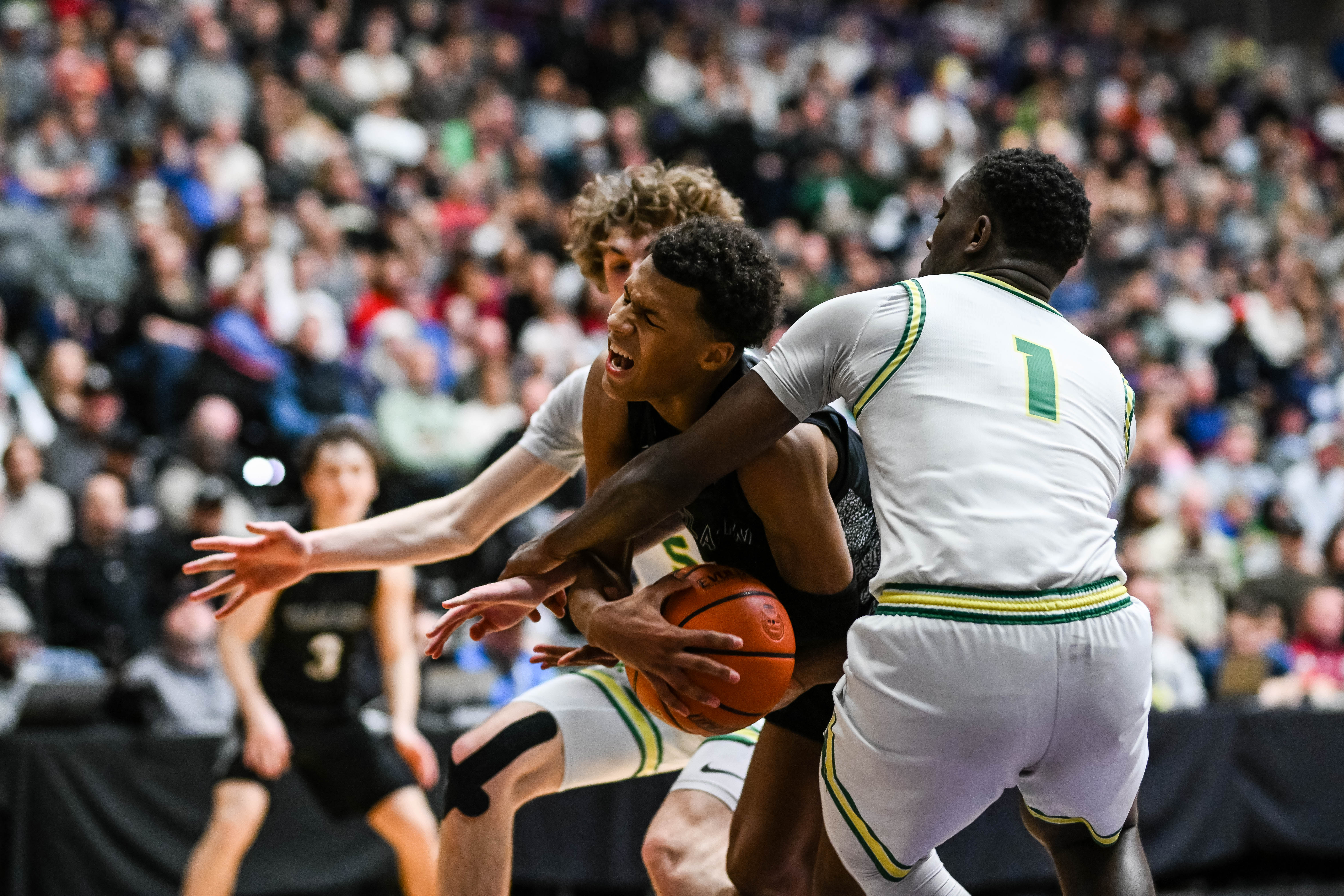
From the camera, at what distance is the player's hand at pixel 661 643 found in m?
2.75

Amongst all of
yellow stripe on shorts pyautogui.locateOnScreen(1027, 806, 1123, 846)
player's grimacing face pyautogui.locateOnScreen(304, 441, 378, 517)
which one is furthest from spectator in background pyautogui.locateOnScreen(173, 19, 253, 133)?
yellow stripe on shorts pyautogui.locateOnScreen(1027, 806, 1123, 846)

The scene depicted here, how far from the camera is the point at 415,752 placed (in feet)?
16.6

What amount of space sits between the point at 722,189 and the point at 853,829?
1.95 meters

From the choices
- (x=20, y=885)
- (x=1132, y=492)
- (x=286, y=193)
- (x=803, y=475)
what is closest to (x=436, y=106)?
(x=286, y=193)

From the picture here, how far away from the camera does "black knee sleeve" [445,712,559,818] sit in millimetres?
3461

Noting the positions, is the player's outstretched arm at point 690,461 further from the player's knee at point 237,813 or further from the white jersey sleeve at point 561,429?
the player's knee at point 237,813

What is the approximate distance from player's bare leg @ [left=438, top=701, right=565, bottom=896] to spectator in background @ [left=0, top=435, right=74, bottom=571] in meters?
4.34

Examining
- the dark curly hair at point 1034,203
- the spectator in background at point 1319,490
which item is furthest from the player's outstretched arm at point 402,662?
the spectator in background at point 1319,490

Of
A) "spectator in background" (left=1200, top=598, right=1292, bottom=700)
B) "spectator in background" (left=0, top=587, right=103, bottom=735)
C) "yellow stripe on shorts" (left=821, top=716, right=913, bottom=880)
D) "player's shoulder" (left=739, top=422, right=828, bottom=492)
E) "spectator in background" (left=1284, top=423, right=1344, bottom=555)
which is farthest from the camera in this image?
"spectator in background" (left=1284, top=423, right=1344, bottom=555)

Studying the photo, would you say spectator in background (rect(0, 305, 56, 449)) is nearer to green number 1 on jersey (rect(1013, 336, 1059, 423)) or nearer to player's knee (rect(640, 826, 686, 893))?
player's knee (rect(640, 826, 686, 893))

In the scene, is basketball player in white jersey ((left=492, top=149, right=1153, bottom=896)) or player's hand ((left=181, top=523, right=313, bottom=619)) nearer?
basketball player in white jersey ((left=492, top=149, right=1153, bottom=896))

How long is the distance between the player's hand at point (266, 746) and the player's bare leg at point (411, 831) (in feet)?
1.25

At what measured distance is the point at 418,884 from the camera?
4992 millimetres

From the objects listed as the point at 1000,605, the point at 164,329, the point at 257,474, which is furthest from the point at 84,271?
the point at 1000,605
